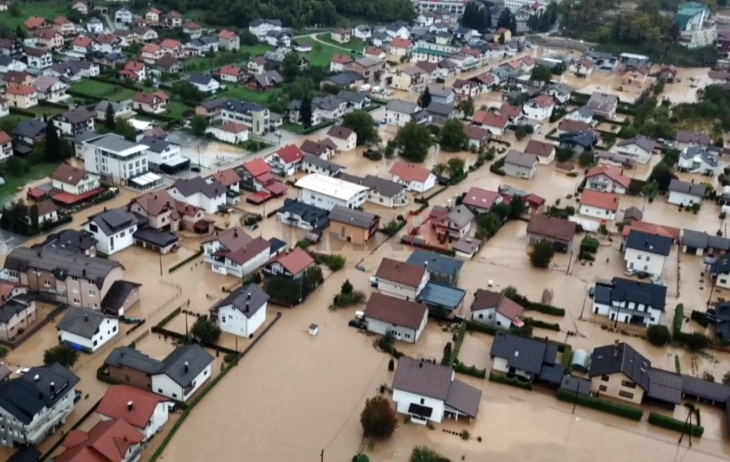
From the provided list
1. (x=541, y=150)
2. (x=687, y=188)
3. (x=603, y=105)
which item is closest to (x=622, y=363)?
(x=687, y=188)

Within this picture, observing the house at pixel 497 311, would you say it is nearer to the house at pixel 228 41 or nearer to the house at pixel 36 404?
the house at pixel 36 404

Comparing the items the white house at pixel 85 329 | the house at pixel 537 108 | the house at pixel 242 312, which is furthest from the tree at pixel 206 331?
the house at pixel 537 108

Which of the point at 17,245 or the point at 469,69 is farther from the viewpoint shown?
the point at 469,69

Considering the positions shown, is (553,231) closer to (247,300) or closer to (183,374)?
(247,300)

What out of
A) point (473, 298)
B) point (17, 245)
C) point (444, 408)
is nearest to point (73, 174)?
point (17, 245)

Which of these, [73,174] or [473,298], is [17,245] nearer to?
[73,174]

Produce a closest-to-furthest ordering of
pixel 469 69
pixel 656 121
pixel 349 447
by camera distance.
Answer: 1. pixel 349 447
2. pixel 656 121
3. pixel 469 69
